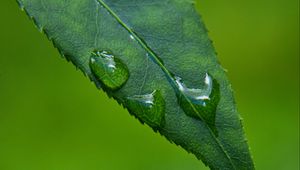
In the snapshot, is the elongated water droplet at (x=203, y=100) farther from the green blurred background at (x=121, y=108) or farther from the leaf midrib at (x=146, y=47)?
the green blurred background at (x=121, y=108)

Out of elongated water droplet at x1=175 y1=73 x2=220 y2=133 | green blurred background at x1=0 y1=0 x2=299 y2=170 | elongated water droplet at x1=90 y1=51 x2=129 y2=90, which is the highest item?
elongated water droplet at x1=90 y1=51 x2=129 y2=90

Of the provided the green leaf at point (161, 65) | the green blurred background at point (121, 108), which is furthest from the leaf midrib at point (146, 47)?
the green blurred background at point (121, 108)

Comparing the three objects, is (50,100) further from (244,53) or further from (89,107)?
(244,53)

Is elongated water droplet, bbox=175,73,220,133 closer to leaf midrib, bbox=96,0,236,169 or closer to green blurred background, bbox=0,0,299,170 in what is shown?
leaf midrib, bbox=96,0,236,169

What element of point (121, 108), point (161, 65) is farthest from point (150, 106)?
point (121, 108)

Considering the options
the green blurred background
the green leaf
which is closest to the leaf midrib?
the green leaf

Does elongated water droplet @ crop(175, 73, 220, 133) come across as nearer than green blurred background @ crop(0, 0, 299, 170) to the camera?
Yes

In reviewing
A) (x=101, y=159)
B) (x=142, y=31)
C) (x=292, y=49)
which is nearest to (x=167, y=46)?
(x=142, y=31)
